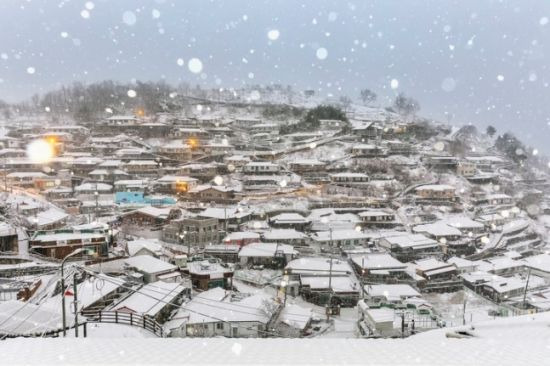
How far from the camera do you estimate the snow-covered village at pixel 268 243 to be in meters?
4.56

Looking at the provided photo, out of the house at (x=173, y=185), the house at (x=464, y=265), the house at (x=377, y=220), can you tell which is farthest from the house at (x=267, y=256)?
the house at (x=173, y=185)

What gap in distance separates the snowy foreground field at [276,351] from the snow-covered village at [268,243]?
0.08ft

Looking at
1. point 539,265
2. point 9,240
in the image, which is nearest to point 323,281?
point 539,265

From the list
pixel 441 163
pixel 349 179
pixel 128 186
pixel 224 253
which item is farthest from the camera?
pixel 441 163

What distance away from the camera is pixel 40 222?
2070cm

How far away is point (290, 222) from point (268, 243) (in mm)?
3803

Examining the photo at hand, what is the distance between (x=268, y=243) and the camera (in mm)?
21438

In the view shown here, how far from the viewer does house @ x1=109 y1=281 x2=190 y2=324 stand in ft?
38.6

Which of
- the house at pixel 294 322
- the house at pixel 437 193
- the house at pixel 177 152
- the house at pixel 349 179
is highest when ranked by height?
the house at pixel 177 152

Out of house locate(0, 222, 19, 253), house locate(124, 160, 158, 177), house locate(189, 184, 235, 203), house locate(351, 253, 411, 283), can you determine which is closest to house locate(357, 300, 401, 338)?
house locate(351, 253, 411, 283)

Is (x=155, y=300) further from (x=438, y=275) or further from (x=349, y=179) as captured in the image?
(x=349, y=179)

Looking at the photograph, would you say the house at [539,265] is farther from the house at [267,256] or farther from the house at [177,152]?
the house at [177,152]

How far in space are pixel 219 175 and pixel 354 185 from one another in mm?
11240

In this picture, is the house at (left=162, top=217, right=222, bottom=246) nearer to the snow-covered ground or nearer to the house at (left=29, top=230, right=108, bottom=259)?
the house at (left=29, top=230, right=108, bottom=259)
